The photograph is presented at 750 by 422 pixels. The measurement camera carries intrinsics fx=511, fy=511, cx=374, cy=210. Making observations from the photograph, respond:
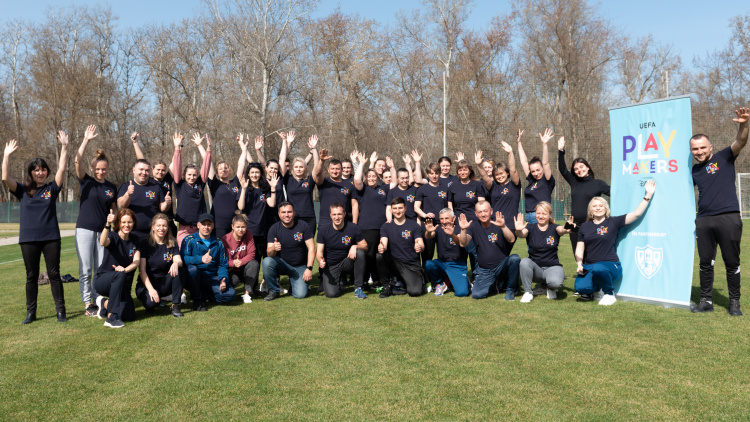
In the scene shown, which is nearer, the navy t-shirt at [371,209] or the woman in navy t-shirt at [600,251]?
the woman in navy t-shirt at [600,251]

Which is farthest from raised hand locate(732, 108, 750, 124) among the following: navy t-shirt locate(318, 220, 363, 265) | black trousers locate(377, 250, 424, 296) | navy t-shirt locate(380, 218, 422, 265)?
navy t-shirt locate(318, 220, 363, 265)

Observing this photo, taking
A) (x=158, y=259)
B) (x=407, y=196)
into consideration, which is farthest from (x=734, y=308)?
(x=158, y=259)

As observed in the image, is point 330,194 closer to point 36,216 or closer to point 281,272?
point 281,272

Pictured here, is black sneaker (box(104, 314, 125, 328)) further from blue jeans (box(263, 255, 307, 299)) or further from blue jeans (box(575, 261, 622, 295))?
blue jeans (box(575, 261, 622, 295))

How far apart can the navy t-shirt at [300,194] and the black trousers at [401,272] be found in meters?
1.23

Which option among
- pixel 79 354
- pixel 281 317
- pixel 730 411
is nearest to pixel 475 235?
pixel 281 317

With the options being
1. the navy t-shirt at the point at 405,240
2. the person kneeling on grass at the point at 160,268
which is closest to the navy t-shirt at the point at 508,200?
the navy t-shirt at the point at 405,240

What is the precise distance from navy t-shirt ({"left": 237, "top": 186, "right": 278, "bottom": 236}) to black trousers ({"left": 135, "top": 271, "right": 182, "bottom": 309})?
1431 millimetres

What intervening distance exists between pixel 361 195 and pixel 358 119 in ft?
70.3

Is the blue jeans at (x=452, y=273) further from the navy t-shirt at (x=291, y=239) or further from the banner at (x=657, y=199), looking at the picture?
the banner at (x=657, y=199)

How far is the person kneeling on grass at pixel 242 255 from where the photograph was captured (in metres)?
6.56

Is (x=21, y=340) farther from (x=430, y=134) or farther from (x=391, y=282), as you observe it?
(x=430, y=134)

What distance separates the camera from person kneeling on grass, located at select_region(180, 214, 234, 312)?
599cm

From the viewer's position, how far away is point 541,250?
6328 millimetres
